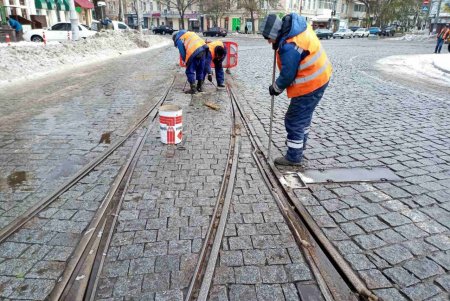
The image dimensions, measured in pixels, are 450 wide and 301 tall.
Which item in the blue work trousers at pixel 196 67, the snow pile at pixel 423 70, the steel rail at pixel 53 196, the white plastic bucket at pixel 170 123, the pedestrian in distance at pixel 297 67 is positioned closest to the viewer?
the steel rail at pixel 53 196

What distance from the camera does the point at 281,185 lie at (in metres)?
4.17

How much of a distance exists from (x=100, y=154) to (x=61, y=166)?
0.58 meters

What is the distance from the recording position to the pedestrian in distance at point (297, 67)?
4004 millimetres

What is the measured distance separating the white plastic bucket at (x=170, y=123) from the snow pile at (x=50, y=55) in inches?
306

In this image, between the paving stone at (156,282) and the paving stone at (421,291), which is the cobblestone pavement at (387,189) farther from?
the paving stone at (156,282)

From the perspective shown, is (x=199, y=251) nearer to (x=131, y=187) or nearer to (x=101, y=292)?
(x=101, y=292)

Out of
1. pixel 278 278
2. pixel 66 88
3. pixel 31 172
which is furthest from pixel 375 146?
pixel 66 88

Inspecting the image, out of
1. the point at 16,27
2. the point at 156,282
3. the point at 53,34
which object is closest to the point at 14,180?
the point at 156,282

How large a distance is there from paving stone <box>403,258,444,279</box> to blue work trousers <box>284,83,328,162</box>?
6.84 feet

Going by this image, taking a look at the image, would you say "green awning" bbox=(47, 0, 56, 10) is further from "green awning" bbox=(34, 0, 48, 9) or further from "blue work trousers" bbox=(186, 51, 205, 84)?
"blue work trousers" bbox=(186, 51, 205, 84)

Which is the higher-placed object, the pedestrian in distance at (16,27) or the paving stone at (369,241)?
the pedestrian in distance at (16,27)

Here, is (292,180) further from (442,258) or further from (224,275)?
(224,275)

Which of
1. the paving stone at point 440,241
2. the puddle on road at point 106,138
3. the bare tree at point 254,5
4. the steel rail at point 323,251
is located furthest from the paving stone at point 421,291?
the bare tree at point 254,5

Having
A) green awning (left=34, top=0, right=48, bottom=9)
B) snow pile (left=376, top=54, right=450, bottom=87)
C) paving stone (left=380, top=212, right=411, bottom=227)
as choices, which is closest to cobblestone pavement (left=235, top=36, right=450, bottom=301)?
paving stone (left=380, top=212, right=411, bottom=227)
